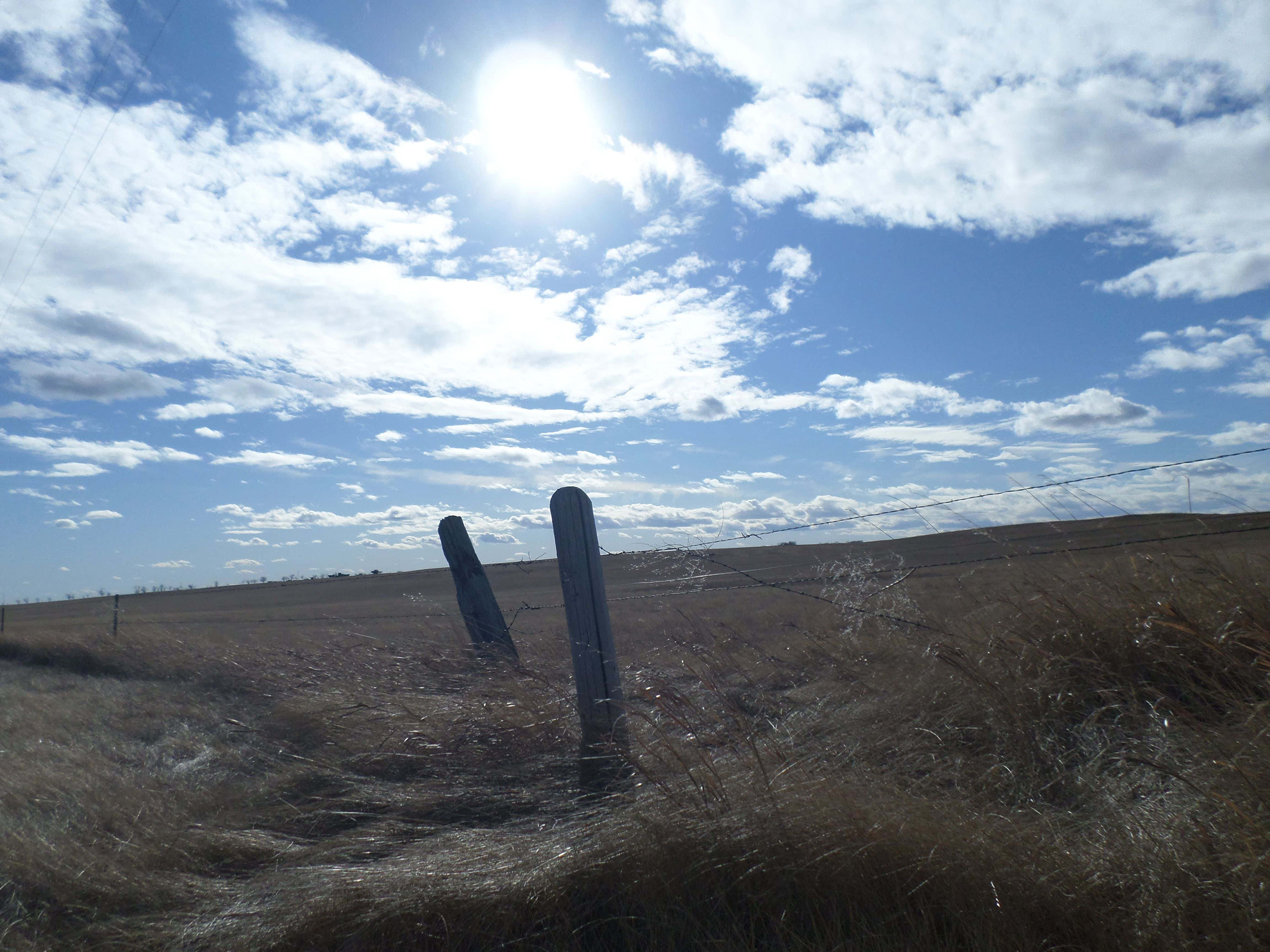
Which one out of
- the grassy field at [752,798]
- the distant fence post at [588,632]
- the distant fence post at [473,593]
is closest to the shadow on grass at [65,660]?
the grassy field at [752,798]

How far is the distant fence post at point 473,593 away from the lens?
641 cm

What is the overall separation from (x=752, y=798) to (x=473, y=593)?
169 inches

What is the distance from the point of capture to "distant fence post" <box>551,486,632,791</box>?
4.12 metres

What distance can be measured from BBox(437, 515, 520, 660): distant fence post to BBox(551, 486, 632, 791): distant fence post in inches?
61.9

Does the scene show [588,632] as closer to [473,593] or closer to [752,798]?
[752,798]

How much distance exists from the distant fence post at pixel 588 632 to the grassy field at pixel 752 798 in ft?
0.53

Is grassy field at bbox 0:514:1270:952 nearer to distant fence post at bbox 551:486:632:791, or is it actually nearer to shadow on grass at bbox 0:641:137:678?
distant fence post at bbox 551:486:632:791

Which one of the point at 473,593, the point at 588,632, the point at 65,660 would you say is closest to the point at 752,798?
the point at 588,632

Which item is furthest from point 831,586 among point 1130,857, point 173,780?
point 173,780

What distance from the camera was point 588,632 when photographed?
15.3 ft

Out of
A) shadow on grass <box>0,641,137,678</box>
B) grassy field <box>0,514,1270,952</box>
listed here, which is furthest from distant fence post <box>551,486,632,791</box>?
shadow on grass <box>0,641,137,678</box>

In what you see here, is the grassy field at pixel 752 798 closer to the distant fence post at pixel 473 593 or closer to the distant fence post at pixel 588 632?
the distant fence post at pixel 588 632

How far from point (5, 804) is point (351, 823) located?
191cm

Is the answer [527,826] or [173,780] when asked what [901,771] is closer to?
[527,826]
